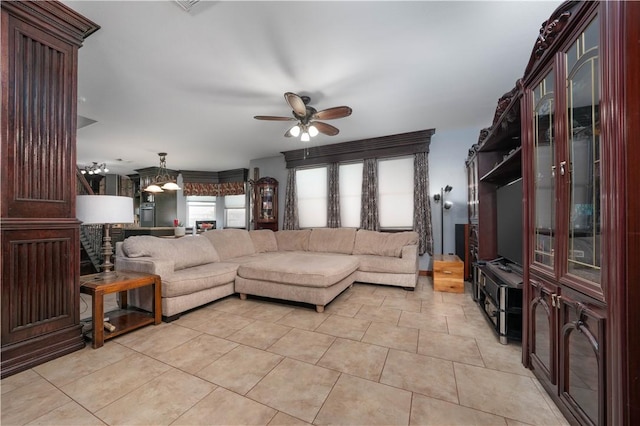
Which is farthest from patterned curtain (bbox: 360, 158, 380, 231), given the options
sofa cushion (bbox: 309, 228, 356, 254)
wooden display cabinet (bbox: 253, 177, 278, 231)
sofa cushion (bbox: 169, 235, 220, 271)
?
sofa cushion (bbox: 169, 235, 220, 271)

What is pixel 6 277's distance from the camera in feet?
5.28

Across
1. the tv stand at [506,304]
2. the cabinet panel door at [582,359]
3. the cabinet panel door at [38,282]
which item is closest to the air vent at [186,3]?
the cabinet panel door at [38,282]

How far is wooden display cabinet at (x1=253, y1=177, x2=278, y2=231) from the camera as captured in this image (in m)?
6.12

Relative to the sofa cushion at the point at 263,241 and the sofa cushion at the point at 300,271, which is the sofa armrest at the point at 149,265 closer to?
the sofa cushion at the point at 300,271

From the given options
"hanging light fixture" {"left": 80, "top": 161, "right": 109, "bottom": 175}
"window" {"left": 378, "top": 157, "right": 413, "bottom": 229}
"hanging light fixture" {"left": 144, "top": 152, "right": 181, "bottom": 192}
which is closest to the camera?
"window" {"left": 378, "top": 157, "right": 413, "bottom": 229}

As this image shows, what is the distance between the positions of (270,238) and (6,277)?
3.56m

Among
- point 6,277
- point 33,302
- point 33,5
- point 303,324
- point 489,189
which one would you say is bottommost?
point 303,324

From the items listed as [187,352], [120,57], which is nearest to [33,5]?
[120,57]

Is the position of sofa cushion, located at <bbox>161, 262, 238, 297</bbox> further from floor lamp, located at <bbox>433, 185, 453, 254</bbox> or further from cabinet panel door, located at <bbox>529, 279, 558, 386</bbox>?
floor lamp, located at <bbox>433, 185, 453, 254</bbox>

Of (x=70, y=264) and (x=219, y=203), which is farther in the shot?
(x=219, y=203)

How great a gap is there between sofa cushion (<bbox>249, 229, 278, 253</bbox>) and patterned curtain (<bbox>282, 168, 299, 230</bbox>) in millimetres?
896

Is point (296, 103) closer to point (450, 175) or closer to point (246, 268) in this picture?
point (246, 268)

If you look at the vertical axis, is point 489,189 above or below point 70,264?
above

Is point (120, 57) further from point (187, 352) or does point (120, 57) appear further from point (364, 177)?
point (364, 177)
